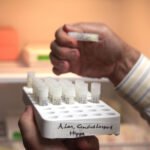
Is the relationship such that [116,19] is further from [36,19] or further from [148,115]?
[148,115]

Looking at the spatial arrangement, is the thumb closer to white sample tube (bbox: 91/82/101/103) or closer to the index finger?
the index finger

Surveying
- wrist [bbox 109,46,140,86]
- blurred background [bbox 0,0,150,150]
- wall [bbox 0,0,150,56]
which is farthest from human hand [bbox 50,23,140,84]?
wall [bbox 0,0,150,56]

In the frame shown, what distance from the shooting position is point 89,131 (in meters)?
0.62

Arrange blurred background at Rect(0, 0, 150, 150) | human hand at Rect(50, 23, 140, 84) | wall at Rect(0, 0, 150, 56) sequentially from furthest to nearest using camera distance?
wall at Rect(0, 0, 150, 56), blurred background at Rect(0, 0, 150, 150), human hand at Rect(50, 23, 140, 84)

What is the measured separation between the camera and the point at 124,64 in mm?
887

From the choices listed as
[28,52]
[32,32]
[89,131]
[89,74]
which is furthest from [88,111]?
[32,32]

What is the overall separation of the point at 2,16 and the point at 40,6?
142 millimetres

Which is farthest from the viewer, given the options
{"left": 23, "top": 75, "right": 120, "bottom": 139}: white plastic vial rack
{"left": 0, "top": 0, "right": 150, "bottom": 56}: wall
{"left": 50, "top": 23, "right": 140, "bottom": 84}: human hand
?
{"left": 0, "top": 0, "right": 150, "bottom": 56}: wall

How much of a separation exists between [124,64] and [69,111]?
0.96 ft

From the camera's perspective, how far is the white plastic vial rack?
0.60 meters

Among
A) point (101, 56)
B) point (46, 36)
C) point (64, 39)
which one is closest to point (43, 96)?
point (64, 39)

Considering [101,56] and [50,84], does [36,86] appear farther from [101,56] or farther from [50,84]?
[101,56]

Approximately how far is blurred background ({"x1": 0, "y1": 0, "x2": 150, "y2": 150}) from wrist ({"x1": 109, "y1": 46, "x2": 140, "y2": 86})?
380mm

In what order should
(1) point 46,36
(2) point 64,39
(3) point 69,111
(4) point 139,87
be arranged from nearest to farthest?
(3) point 69,111 → (2) point 64,39 → (4) point 139,87 → (1) point 46,36
